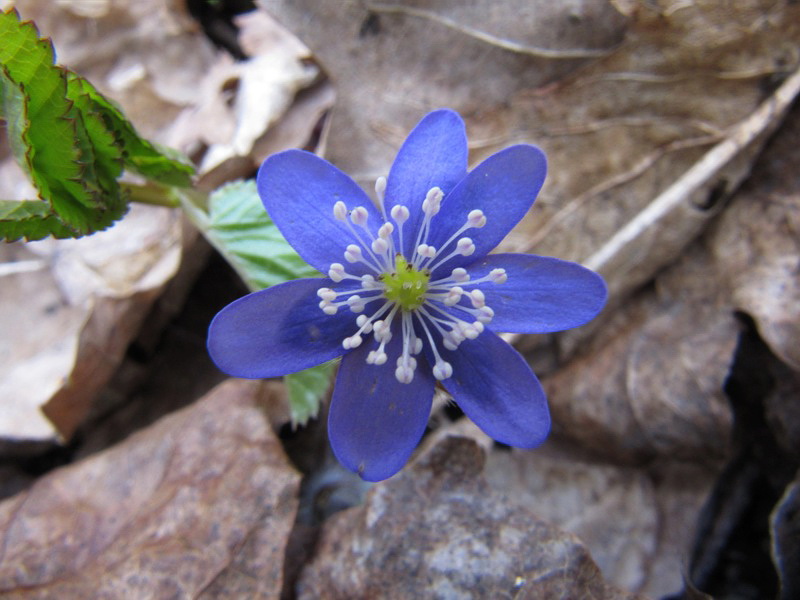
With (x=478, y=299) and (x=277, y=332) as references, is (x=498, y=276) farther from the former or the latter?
(x=277, y=332)

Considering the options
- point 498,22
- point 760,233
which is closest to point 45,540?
point 498,22

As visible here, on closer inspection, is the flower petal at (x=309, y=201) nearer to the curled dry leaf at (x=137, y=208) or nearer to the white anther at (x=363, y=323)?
the white anther at (x=363, y=323)

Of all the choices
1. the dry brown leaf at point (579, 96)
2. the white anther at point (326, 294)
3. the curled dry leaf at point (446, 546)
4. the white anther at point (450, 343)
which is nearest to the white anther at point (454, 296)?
the white anther at point (450, 343)

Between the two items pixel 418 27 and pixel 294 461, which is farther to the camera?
pixel 418 27

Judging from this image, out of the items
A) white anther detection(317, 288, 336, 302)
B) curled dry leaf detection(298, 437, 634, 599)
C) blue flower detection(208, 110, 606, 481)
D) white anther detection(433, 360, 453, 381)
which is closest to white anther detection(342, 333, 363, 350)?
blue flower detection(208, 110, 606, 481)

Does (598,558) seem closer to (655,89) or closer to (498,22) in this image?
(655,89)

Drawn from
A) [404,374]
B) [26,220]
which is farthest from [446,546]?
[26,220]
